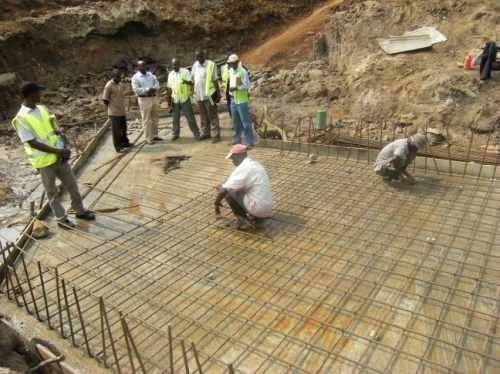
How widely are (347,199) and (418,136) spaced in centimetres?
104

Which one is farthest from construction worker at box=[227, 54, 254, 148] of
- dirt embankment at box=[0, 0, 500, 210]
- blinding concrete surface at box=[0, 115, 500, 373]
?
dirt embankment at box=[0, 0, 500, 210]

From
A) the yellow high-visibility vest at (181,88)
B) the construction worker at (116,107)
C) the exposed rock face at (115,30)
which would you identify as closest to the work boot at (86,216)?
the construction worker at (116,107)

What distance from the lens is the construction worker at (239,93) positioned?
6223 millimetres

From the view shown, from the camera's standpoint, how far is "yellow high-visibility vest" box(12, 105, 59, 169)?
3992 mm

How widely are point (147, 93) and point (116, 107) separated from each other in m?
0.60

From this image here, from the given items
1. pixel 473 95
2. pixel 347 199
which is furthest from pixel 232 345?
pixel 473 95

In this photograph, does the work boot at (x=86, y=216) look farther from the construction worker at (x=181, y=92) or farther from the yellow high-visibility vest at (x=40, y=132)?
the construction worker at (x=181, y=92)

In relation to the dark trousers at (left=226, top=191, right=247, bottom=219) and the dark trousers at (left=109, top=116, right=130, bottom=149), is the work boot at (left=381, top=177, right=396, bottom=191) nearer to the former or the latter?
the dark trousers at (left=226, top=191, right=247, bottom=219)

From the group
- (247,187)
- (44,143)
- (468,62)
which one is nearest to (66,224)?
(44,143)

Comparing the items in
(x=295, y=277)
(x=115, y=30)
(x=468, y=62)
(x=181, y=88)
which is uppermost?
A: (x=115, y=30)

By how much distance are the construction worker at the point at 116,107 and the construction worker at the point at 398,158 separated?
166 inches

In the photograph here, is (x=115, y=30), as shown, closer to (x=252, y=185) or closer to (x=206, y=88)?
(x=206, y=88)

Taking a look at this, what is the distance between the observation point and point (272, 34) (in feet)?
58.7

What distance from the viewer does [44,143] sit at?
13.5 ft
